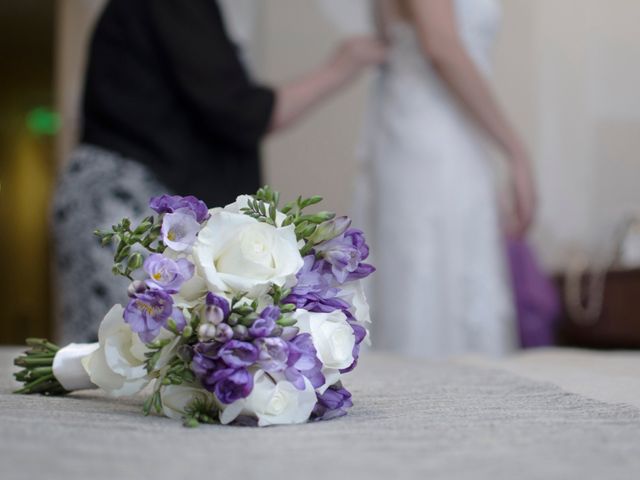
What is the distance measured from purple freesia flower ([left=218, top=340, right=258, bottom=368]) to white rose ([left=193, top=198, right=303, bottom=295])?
0.15 ft

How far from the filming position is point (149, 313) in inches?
29.4

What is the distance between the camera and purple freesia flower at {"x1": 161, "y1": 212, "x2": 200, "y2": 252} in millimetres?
781

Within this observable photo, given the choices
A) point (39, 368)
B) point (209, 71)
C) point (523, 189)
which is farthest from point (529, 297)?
point (39, 368)

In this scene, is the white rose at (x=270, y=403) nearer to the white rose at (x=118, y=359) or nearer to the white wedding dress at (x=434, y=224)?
the white rose at (x=118, y=359)

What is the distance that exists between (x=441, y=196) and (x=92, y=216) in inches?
32.0

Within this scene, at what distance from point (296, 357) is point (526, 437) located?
0.57 feet

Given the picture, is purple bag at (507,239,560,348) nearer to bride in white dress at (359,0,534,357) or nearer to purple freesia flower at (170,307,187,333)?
bride in white dress at (359,0,534,357)

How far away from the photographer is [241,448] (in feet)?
2.02

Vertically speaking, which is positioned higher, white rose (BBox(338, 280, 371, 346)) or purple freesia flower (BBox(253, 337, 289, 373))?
white rose (BBox(338, 280, 371, 346))

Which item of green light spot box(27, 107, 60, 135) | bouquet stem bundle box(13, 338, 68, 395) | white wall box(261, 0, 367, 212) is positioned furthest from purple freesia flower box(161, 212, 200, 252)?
green light spot box(27, 107, 60, 135)

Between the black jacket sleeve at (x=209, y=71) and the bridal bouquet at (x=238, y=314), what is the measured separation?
1.34 meters

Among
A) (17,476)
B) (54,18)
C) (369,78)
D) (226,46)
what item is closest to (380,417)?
(17,476)

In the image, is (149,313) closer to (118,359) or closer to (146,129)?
(118,359)

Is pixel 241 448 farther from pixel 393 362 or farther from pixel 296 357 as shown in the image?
pixel 393 362
